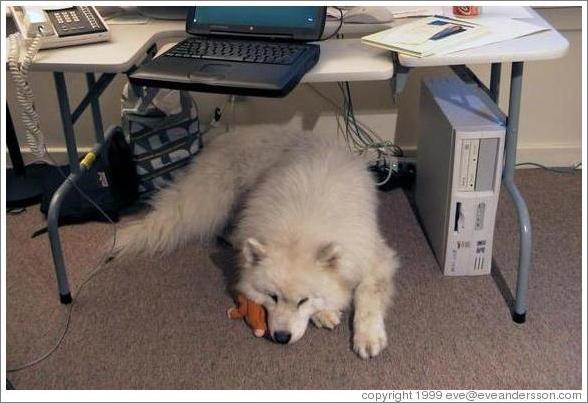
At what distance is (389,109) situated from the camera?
2.72 m

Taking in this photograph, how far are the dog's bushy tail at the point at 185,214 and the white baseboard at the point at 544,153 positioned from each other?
705mm

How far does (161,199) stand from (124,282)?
0.34 metres

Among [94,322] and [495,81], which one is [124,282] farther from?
[495,81]

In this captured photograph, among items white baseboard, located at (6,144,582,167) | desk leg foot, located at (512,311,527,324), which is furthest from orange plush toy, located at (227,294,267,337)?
white baseboard, located at (6,144,582,167)

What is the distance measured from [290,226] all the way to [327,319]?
1.00 feet

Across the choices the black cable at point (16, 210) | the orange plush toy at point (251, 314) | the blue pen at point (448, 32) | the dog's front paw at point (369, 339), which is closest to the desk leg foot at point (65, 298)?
the orange plush toy at point (251, 314)

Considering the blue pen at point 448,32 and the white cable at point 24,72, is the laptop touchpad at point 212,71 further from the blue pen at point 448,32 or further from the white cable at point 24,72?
the blue pen at point 448,32

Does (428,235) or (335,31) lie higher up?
(335,31)

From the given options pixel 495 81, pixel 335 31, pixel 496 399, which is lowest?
pixel 496 399

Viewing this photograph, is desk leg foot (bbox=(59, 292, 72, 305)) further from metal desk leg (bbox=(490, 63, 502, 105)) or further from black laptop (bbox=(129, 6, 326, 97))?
metal desk leg (bbox=(490, 63, 502, 105))

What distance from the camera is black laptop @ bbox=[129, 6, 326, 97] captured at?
5.20ft

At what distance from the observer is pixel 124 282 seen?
2137 mm

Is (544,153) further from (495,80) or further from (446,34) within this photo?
(446,34)

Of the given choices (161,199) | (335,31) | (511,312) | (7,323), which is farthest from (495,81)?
(7,323)
